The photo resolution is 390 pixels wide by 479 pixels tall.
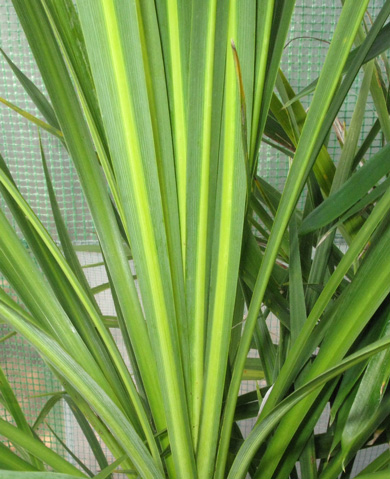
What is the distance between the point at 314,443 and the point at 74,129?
0.27m

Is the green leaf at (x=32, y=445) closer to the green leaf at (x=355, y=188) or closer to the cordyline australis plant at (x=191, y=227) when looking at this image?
the cordyline australis plant at (x=191, y=227)

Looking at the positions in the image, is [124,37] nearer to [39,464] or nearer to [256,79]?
[256,79]

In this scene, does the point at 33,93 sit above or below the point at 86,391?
above

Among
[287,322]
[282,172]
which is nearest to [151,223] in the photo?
[287,322]

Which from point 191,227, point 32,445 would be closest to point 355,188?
point 191,227

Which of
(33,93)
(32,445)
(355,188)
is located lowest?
(32,445)

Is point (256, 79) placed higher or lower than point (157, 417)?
higher

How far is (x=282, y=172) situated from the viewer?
4.05 ft

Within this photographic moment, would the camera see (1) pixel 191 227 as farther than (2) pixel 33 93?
No

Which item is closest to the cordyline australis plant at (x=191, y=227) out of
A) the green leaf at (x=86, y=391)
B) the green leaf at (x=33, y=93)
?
the green leaf at (x=86, y=391)

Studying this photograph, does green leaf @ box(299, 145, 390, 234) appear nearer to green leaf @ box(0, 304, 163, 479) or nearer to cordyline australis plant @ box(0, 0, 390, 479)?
cordyline australis plant @ box(0, 0, 390, 479)

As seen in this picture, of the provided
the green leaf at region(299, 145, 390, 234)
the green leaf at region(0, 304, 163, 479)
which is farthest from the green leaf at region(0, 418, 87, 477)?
the green leaf at region(299, 145, 390, 234)

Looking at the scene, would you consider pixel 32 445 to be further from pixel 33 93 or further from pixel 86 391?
pixel 33 93

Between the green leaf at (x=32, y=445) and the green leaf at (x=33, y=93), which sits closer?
the green leaf at (x=32, y=445)
